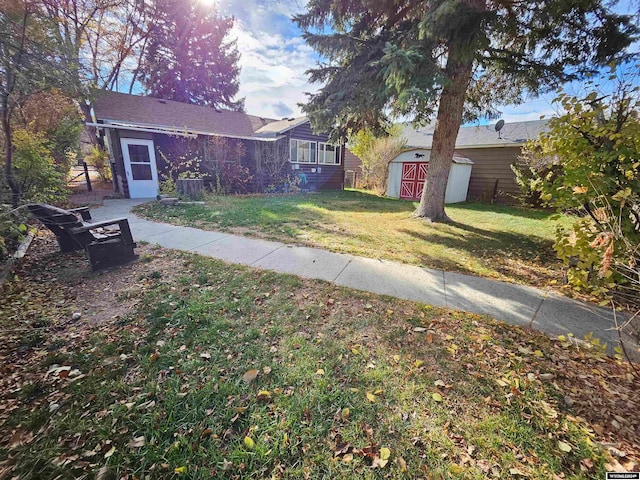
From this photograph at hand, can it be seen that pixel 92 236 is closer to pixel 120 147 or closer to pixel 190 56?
pixel 120 147

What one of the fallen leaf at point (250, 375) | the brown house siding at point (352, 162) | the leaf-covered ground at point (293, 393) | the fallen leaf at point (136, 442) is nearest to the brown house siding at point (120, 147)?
the leaf-covered ground at point (293, 393)

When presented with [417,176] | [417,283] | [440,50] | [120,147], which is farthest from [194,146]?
[417,283]

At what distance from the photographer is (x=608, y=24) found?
17.3 feet

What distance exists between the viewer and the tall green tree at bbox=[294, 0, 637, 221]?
4.68 m

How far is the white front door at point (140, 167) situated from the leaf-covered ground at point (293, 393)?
8943 mm

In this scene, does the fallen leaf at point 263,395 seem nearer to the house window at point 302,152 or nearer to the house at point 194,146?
the house at point 194,146

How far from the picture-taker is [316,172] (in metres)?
16.4

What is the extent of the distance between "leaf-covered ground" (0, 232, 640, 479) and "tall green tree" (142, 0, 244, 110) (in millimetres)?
22680

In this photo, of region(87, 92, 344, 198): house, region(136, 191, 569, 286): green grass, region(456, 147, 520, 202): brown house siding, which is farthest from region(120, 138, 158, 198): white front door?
region(456, 147, 520, 202): brown house siding

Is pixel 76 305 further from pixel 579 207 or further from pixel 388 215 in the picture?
pixel 388 215

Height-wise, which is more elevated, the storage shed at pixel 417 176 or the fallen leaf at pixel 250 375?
the storage shed at pixel 417 176

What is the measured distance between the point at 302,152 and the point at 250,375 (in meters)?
14.7

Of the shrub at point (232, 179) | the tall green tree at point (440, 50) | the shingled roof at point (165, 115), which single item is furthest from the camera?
the shrub at point (232, 179)

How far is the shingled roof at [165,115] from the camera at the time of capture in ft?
35.9
